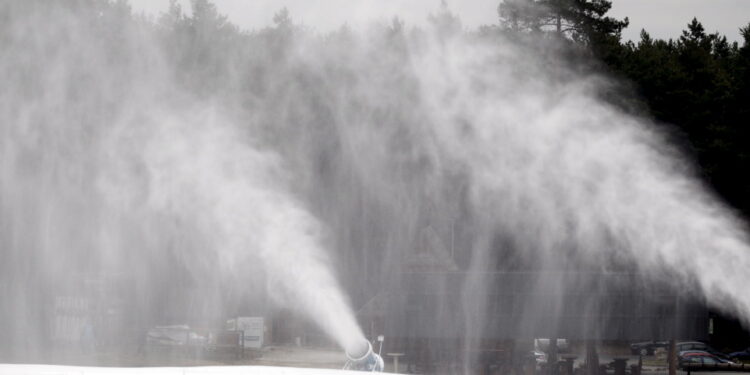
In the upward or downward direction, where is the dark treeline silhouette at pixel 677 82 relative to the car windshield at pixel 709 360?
upward

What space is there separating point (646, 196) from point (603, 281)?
353cm

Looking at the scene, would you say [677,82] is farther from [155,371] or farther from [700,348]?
[155,371]

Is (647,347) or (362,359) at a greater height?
(362,359)

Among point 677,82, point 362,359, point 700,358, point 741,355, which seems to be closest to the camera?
point 362,359

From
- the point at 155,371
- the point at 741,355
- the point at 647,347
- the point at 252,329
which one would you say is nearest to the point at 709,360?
the point at 741,355

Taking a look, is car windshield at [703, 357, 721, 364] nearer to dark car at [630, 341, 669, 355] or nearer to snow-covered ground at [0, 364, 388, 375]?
dark car at [630, 341, 669, 355]

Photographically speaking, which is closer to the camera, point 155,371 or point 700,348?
point 155,371

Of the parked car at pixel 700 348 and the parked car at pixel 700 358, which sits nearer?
the parked car at pixel 700 358

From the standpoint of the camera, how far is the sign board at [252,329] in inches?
1991

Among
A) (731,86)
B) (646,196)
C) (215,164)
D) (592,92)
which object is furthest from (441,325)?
(731,86)

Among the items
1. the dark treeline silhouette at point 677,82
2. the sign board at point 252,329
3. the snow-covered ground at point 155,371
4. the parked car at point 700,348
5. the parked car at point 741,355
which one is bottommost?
the parked car at point 741,355

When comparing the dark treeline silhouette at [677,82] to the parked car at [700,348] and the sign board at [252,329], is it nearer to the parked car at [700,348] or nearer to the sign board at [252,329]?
the parked car at [700,348]

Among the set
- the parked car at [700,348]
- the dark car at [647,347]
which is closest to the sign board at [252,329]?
the dark car at [647,347]

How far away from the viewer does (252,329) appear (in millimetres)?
51125
